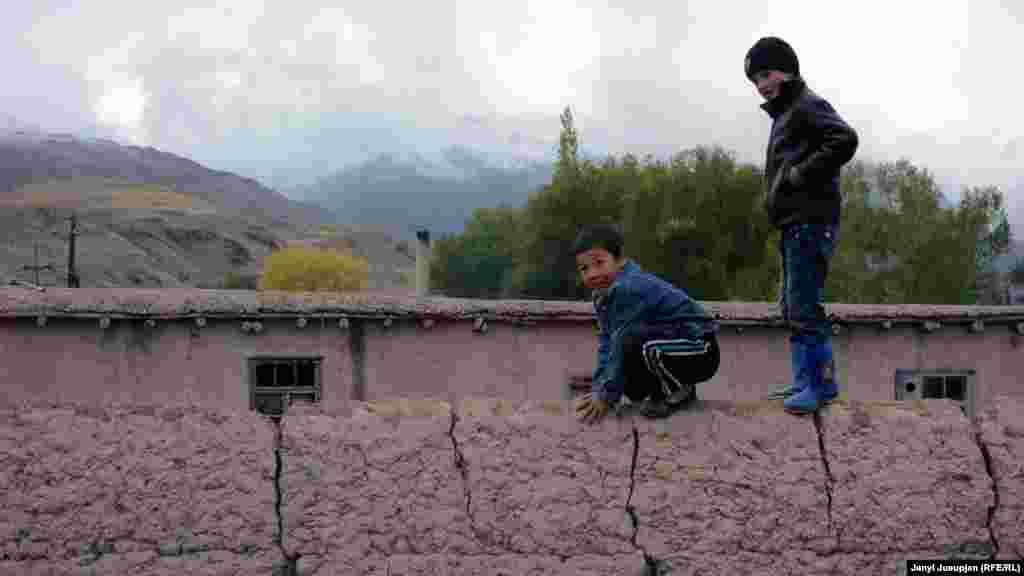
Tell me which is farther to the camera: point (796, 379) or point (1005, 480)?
point (796, 379)

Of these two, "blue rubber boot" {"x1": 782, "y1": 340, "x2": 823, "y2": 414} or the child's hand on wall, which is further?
"blue rubber boot" {"x1": 782, "y1": 340, "x2": 823, "y2": 414}

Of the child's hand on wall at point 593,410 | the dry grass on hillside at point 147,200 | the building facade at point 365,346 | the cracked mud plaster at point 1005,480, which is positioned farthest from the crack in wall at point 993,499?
the dry grass on hillside at point 147,200

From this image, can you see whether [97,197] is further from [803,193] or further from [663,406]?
[663,406]

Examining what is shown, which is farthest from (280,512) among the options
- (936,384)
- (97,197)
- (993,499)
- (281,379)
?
(97,197)

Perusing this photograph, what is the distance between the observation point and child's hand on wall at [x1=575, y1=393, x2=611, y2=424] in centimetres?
346

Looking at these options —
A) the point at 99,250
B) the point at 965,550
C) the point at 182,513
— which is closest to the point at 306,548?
the point at 182,513

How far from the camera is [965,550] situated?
11.7 ft

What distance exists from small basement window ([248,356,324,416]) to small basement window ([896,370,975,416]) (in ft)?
30.2

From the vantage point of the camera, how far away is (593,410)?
346 cm

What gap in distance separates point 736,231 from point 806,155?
40048 millimetres

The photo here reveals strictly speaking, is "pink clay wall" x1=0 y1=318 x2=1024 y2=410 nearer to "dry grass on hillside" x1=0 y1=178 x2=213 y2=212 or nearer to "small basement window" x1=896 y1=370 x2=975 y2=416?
"small basement window" x1=896 y1=370 x2=975 y2=416

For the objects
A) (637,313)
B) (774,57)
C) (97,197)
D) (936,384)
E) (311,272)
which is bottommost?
(936,384)

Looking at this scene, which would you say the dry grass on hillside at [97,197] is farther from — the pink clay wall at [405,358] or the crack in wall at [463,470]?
the crack in wall at [463,470]

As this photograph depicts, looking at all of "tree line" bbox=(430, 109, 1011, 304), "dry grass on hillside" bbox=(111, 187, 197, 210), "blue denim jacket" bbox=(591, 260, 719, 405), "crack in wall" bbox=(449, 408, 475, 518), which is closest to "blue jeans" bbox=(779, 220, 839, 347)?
"blue denim jacket" bbox=(591, 260, 719, 405)
